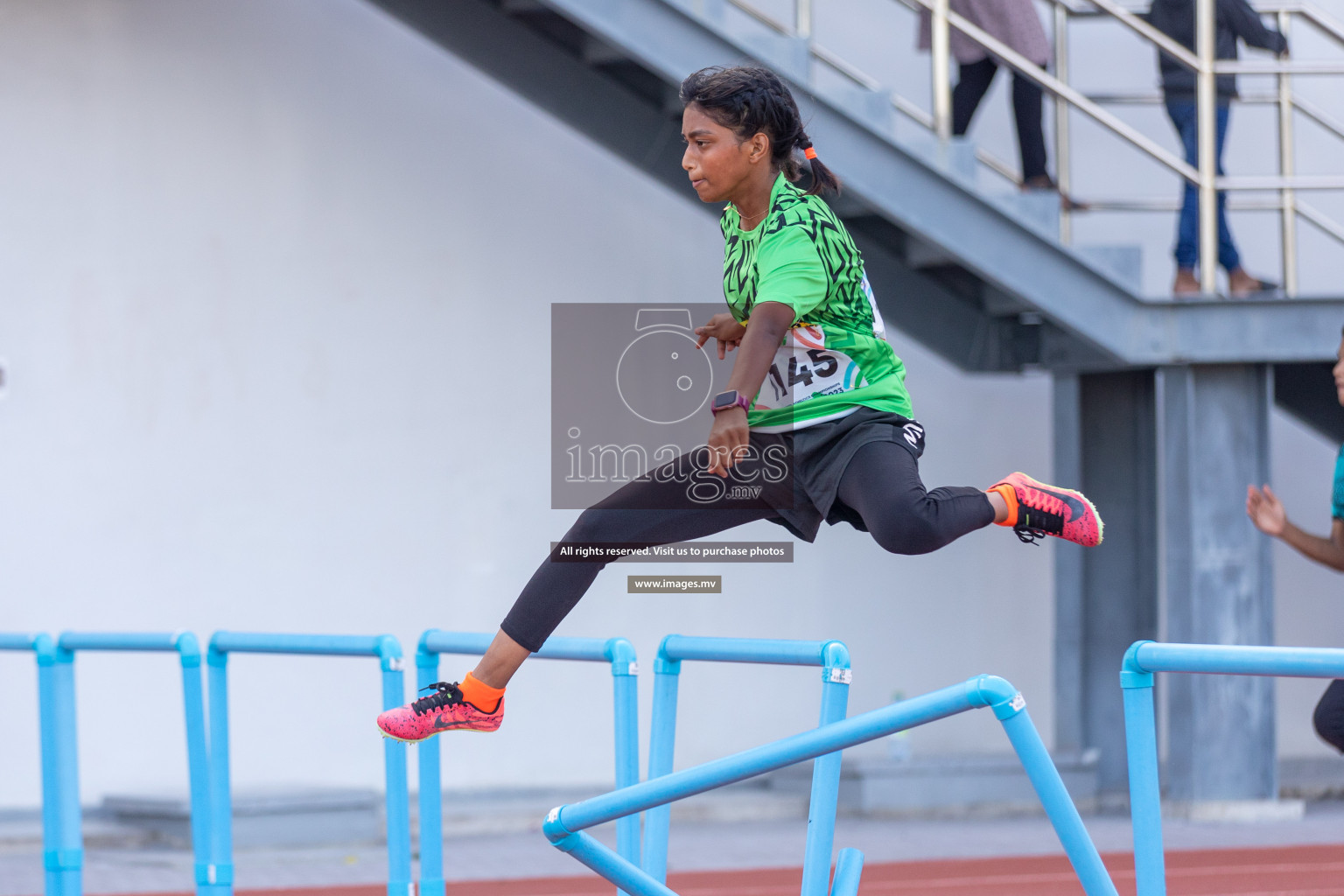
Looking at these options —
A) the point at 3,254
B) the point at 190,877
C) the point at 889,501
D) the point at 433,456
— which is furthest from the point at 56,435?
the point at 889,501

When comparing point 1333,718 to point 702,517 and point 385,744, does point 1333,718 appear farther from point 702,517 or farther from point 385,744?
point 385,744

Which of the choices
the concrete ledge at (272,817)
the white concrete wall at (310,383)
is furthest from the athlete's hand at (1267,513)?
the concrete ledge at (272,817)

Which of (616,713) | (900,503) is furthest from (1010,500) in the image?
(616,713)

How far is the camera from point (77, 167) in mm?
7629

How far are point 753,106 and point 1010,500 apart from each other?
106 centimetres

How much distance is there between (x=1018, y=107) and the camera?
7320mm

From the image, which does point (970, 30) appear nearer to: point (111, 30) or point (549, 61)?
point (549, 61)

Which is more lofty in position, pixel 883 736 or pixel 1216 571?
pixel 1216 571

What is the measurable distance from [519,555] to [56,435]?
233 centimetres

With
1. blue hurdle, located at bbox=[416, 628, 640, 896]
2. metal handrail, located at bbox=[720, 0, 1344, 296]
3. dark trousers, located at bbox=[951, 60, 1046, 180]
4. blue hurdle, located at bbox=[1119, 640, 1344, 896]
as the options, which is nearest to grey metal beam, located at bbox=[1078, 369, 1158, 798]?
metal handrail, located at bbox=[720, 0, 1344, 296]

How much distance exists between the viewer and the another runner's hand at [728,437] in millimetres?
3305

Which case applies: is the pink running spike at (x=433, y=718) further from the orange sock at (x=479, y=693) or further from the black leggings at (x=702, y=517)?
the black leggings at (x=702, y=517)

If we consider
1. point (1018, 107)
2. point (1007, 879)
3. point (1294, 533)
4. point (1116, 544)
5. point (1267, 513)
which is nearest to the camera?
point (1294, 533)

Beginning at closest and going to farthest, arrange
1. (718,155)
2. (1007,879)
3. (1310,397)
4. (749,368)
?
(749,368)
(718,155)
(1007,879)
(1310,397)
